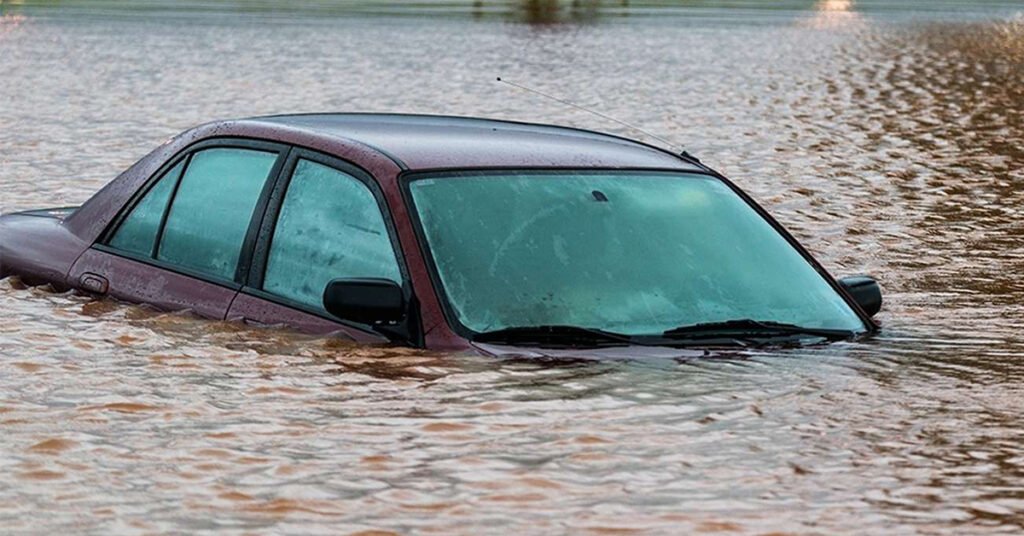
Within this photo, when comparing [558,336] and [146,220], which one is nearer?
[558,336]

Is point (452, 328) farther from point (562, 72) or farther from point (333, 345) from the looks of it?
point (562, 72)

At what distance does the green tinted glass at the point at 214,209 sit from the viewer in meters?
8.16

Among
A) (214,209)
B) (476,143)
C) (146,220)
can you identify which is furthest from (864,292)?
(146,220)

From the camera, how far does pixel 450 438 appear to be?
22.5 feet

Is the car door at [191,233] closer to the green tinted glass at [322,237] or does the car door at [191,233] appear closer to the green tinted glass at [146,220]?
the green tinted glass at [146,220]

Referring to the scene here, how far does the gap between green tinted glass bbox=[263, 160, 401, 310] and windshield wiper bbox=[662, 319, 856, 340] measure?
0.99 m

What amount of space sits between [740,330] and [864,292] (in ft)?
3.60

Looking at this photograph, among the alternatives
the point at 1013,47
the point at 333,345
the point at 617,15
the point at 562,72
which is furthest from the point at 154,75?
the point at 617,15

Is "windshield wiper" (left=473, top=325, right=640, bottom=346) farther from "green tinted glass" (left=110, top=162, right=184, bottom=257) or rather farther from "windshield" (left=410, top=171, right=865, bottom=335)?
"green tinted glass" (left=110, top=162, right=184, bottom=257)

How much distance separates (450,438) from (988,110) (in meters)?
23.3

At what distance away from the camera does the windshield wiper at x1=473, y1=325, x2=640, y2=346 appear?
719 centimetres

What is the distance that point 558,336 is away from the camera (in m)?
7.25

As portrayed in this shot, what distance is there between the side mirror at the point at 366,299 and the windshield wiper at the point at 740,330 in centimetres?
89

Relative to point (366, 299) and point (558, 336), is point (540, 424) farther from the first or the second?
point (366, 299)
